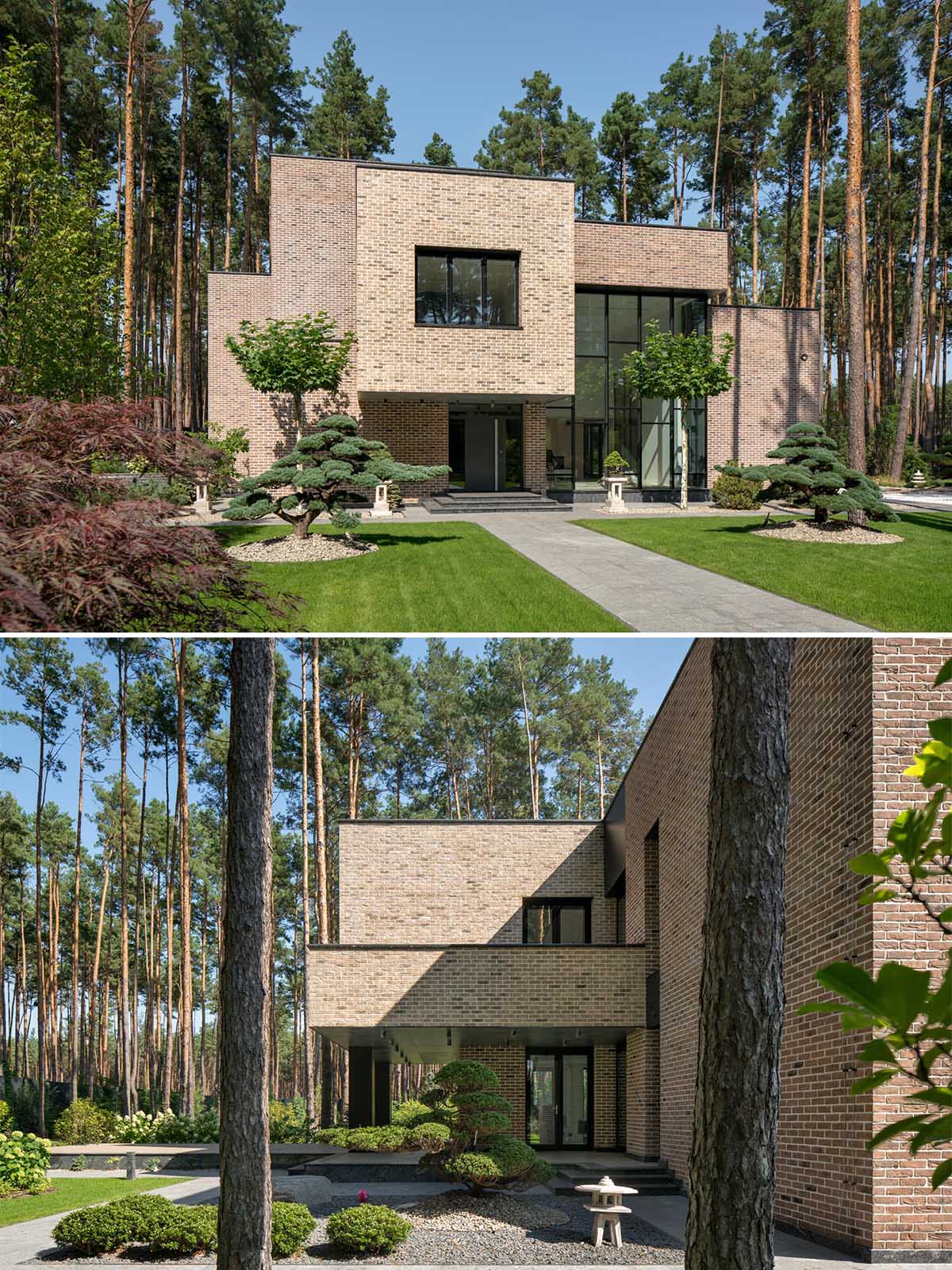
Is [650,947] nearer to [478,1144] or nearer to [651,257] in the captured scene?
[478,1144]

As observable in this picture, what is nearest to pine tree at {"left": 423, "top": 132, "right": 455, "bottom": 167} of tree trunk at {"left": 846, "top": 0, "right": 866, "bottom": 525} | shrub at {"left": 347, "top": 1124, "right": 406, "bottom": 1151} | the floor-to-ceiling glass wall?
the floor-to-ceiling glass wall

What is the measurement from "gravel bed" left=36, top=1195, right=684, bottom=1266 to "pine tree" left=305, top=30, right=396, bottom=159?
33641mm

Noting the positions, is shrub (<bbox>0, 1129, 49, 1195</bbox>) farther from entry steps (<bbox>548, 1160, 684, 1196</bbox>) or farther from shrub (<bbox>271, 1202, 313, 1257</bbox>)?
entry steps (<bbox>548, 1160, 684, 1196</bbox>)

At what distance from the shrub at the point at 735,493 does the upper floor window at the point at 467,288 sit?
5728 mm

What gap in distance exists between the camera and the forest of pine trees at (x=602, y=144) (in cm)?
2852

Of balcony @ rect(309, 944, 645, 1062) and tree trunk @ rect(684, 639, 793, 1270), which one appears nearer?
tree trunk @ rect(684, 639, 793, 1270)

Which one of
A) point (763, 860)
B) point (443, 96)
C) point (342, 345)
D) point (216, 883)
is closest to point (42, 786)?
point (216, 883)

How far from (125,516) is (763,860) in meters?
2.88

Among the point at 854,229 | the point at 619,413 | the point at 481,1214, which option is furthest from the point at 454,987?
the point at 619,413

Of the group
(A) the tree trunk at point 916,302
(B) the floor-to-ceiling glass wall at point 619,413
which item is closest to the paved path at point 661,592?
(B) the floor-to-ceiling glass wall at point 619,413

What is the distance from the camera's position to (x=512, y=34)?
13133 millimetres

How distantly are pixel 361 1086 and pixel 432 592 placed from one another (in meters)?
12.6

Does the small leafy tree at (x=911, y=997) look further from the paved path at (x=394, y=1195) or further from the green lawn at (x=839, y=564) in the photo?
the green lawn at (x=839, y=564)

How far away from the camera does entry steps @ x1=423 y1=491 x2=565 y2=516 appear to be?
20.2 metres
